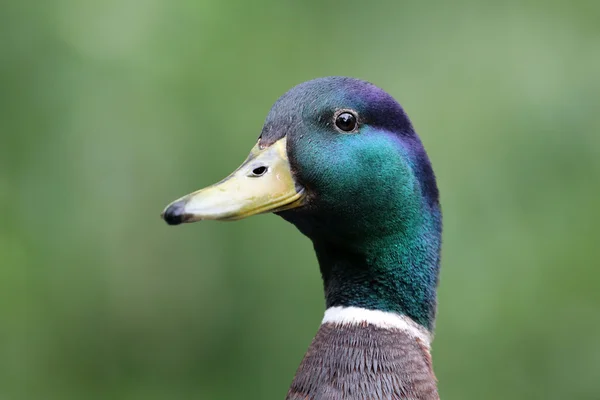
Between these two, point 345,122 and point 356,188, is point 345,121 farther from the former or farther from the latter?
point 356,188

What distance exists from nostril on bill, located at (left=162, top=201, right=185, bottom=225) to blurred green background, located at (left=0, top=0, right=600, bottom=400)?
1989mm

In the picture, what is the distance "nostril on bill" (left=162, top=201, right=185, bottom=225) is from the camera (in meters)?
1.38

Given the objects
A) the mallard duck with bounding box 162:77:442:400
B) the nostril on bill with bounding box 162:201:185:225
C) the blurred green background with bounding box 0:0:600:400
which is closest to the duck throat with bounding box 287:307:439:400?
the mallard duck with bounding box 162:77:442:400

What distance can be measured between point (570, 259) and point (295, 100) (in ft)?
7.27

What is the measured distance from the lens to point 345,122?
1.69 meters

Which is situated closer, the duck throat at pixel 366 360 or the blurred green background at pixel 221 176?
the duck throat at pixel 366 360

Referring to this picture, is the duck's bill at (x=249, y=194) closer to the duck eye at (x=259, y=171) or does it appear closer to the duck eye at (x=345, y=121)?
the duck eye at (x=259, y=171)

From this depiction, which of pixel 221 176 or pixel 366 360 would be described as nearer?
pixel 366 360

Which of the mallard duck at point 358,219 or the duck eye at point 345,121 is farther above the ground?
the duck eye at point 345,121

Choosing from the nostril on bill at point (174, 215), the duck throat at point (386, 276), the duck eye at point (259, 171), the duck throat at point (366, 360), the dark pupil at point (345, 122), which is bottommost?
the duck throat at point (366, 360)

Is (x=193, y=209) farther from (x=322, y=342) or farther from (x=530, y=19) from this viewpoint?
(x=530, y=19)

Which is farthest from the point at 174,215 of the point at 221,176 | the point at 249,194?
the point at 221,176

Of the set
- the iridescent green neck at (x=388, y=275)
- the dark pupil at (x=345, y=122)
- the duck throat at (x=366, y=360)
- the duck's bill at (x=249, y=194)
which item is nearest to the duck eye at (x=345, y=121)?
the dark pupil at (x=345, y=122)

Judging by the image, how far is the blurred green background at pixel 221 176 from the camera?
3.41m
